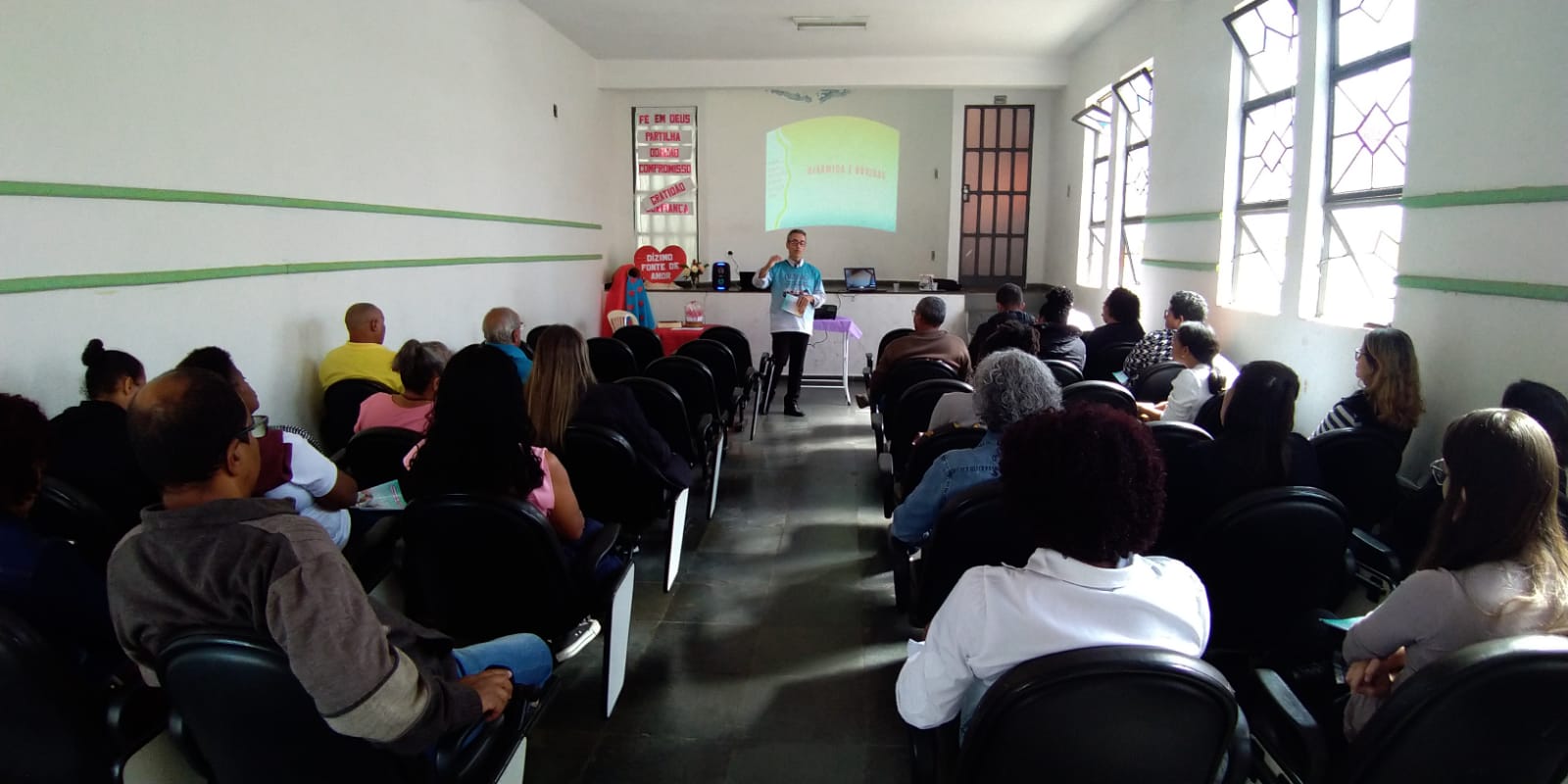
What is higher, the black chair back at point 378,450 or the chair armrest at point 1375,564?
the black chair back at point 378,450

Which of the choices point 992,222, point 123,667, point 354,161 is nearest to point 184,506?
point 123,667

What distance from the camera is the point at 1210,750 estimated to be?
4.13 ft

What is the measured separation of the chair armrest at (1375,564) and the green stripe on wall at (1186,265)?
3.04 m

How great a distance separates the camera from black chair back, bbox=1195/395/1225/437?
3.15m

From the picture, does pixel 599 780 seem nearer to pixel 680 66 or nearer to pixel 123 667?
pixel 123 667

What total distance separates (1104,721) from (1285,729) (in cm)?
58

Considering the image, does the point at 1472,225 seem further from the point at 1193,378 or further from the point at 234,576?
the point at 234,576

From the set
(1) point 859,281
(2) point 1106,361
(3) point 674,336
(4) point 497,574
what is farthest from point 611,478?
(1) point 859,281

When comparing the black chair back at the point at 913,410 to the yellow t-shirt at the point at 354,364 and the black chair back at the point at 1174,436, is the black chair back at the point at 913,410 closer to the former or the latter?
the black chair back at the point at 1174,436

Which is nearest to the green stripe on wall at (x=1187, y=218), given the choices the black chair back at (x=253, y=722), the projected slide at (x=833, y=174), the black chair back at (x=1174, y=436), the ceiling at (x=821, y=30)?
the ceiling at (x=821, y=30)

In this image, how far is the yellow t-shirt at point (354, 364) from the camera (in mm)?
4078

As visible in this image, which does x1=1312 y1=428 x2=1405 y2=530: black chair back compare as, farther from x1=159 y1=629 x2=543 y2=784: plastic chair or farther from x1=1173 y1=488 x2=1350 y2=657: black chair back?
x1=159 y1=629 x2=543 y2=784: plastic chair

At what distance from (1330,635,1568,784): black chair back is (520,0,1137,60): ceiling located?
6.24m

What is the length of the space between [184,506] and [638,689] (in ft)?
5.23
